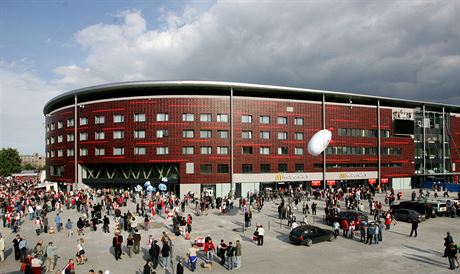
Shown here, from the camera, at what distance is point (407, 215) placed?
1293 inches

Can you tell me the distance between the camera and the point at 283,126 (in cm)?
5906

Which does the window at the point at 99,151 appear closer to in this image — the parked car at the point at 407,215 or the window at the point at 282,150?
the window at the point at 282,150

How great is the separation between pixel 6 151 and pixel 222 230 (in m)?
137

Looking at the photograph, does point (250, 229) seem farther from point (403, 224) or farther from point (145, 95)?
point (145, 95)

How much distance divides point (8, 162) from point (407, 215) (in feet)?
473

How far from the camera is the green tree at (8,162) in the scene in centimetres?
13125

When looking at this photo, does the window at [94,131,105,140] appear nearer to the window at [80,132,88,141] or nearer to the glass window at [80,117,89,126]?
the window at [80,132,88,141]

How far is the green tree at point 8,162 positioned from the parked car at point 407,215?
464 ft

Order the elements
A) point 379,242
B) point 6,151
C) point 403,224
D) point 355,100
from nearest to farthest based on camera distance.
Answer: point 379,242 → point 403,224 → point 355,100 → point 6,151

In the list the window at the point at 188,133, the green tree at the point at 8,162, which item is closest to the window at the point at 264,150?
the window at the point at 188,133

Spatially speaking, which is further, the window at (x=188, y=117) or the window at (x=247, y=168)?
the window at (x=247, y=168)

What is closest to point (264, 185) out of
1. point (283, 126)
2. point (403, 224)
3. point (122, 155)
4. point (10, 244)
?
point (283, 126)

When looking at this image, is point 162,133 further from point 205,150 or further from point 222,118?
point 222,118

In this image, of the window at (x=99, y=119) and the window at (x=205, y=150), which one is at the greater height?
the window at (x=99, y=119)
